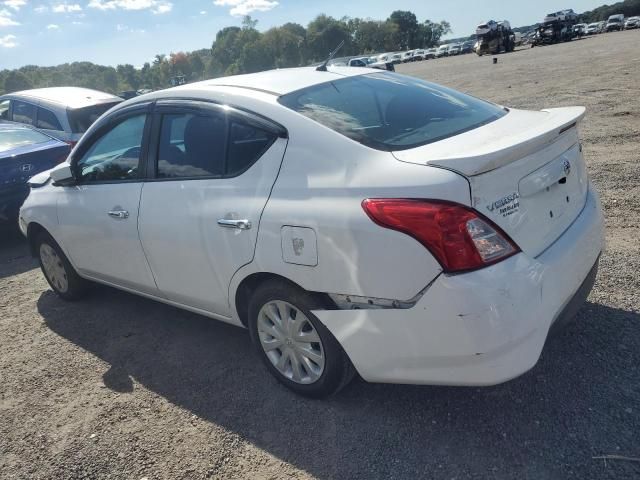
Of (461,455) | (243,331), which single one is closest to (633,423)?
(461,455)

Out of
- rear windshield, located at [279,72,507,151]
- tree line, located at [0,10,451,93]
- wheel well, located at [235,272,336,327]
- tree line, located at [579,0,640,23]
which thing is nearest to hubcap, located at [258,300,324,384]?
wheel well, located at [235,272,336,327]

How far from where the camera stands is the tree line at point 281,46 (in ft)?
377

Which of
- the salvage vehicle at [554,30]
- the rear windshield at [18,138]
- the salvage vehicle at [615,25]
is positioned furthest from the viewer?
the salvage vehicle at [615,25]

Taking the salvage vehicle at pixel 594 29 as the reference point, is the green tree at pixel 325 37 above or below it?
above

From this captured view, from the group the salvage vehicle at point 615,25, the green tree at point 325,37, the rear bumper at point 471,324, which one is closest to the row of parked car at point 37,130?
the rear bumper at point 471,324

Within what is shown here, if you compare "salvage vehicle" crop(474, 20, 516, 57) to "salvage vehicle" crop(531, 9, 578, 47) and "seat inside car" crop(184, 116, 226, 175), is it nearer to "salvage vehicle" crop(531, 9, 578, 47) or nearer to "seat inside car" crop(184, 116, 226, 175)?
"salvage vehicle" crop(531, 9, 578, 47)

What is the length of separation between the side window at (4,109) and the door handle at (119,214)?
6.95 metres

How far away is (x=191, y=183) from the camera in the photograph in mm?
3123

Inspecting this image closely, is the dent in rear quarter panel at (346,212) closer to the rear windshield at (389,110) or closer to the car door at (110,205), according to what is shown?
the rear windshield at (389,110)

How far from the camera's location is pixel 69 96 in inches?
336

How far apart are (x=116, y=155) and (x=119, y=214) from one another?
50 cm

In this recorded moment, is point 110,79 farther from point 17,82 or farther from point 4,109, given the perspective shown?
point 4,109

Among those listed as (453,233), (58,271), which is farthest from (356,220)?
(58,271)

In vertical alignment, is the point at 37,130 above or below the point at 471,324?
above
